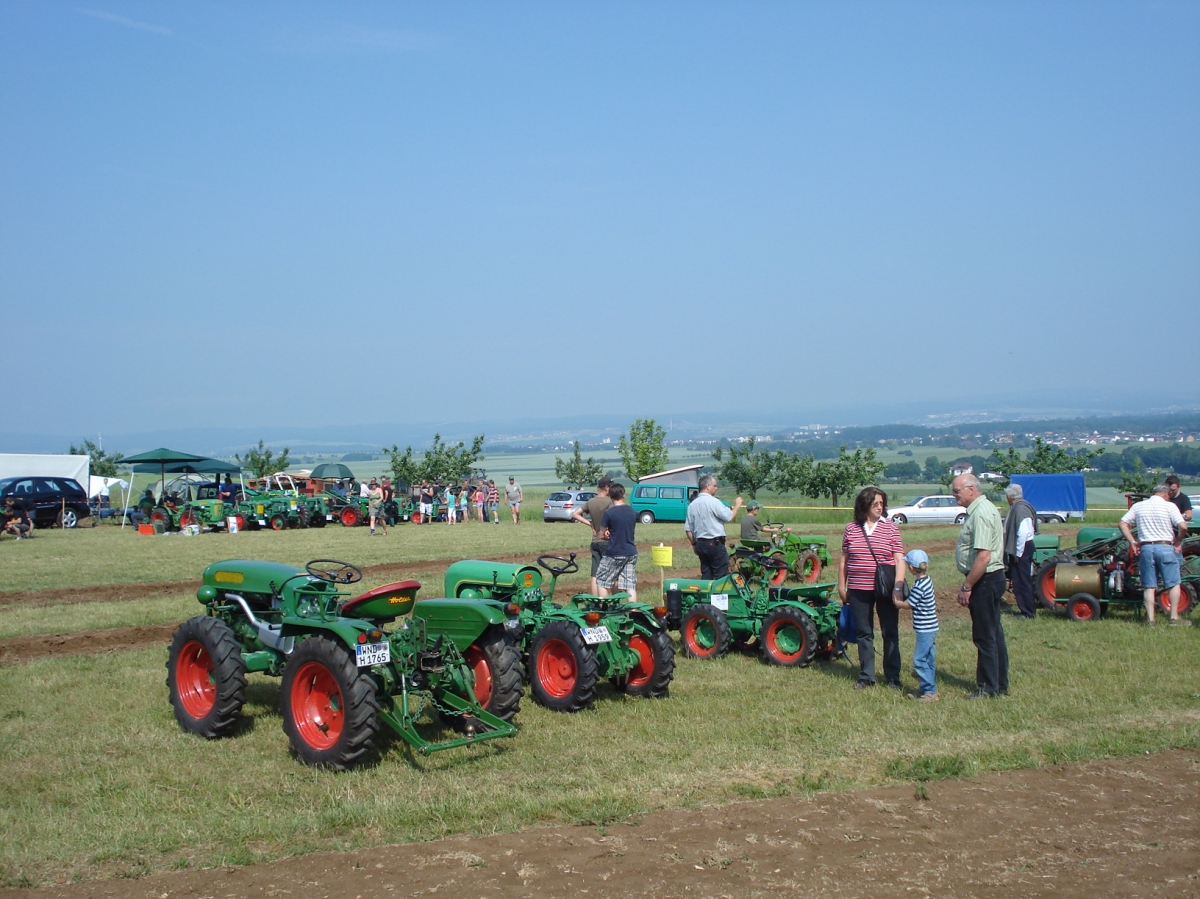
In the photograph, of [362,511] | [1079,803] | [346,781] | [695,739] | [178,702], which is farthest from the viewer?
[362,511]

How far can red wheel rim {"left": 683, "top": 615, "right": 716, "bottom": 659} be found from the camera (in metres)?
9.62

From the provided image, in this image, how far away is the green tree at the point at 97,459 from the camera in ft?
181

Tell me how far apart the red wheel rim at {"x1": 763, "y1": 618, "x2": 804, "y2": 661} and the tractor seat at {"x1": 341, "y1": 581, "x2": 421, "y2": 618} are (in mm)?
3887

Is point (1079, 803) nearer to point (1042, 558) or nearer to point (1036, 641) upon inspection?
point (1036, 641)

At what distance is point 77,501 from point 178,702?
26.6m

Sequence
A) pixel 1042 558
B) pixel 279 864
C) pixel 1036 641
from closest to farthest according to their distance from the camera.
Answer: pixel 279 864 < pixel 1036 641 < pixel 1042 558

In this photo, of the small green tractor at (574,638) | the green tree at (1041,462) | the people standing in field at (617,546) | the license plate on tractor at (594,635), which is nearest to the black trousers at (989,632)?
the small green tractor at (574,638)

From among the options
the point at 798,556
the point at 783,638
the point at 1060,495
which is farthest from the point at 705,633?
the point at 1060,495

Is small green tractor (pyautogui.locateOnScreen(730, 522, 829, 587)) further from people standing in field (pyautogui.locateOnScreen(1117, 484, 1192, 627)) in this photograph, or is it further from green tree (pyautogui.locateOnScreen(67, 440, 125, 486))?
green tree (pyautogui.locateOnScreen(67, 440, 125, 486))

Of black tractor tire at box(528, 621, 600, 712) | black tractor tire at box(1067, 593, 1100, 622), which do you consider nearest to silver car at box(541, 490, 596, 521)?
black tractor tire at box(1067, 593, 1100, 622)

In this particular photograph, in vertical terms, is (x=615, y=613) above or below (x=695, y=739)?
above

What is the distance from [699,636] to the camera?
383 inches

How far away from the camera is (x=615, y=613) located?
7855mm

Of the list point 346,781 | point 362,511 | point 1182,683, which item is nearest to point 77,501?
point 362,511
